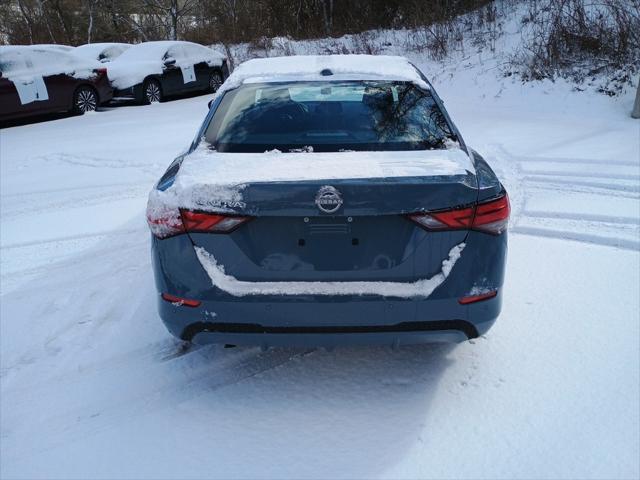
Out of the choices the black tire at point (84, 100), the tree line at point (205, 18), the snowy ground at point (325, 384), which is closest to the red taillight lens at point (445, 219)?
the snowy ground at point (325, 384)

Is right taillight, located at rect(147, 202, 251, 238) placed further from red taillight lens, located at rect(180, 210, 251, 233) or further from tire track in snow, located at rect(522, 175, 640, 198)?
tire track in snow, located at rect(522, 175, 640, 198)

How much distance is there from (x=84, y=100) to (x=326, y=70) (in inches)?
439

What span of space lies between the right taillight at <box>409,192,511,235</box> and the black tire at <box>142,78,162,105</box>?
42.7 ft

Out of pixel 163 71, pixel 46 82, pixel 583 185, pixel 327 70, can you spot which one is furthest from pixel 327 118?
pixel 163 71

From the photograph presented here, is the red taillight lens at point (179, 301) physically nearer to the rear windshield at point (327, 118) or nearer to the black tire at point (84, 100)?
the rear windshield at point (327, 118)

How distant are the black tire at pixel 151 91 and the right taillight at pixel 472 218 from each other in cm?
1300

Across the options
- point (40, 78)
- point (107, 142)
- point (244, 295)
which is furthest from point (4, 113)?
point (244, 295)

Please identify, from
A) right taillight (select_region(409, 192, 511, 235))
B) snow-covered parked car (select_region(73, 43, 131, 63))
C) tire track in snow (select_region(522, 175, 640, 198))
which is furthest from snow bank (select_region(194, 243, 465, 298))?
snow-covered parked car (select_region(73, 43, 131, 63))

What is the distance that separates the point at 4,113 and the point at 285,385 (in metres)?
11.0

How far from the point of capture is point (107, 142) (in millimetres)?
9328

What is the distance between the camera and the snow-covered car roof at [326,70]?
3472mm

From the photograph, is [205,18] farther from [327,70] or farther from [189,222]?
[189,222]

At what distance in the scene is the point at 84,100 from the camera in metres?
13.0

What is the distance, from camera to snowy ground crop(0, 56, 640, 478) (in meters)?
2.51
